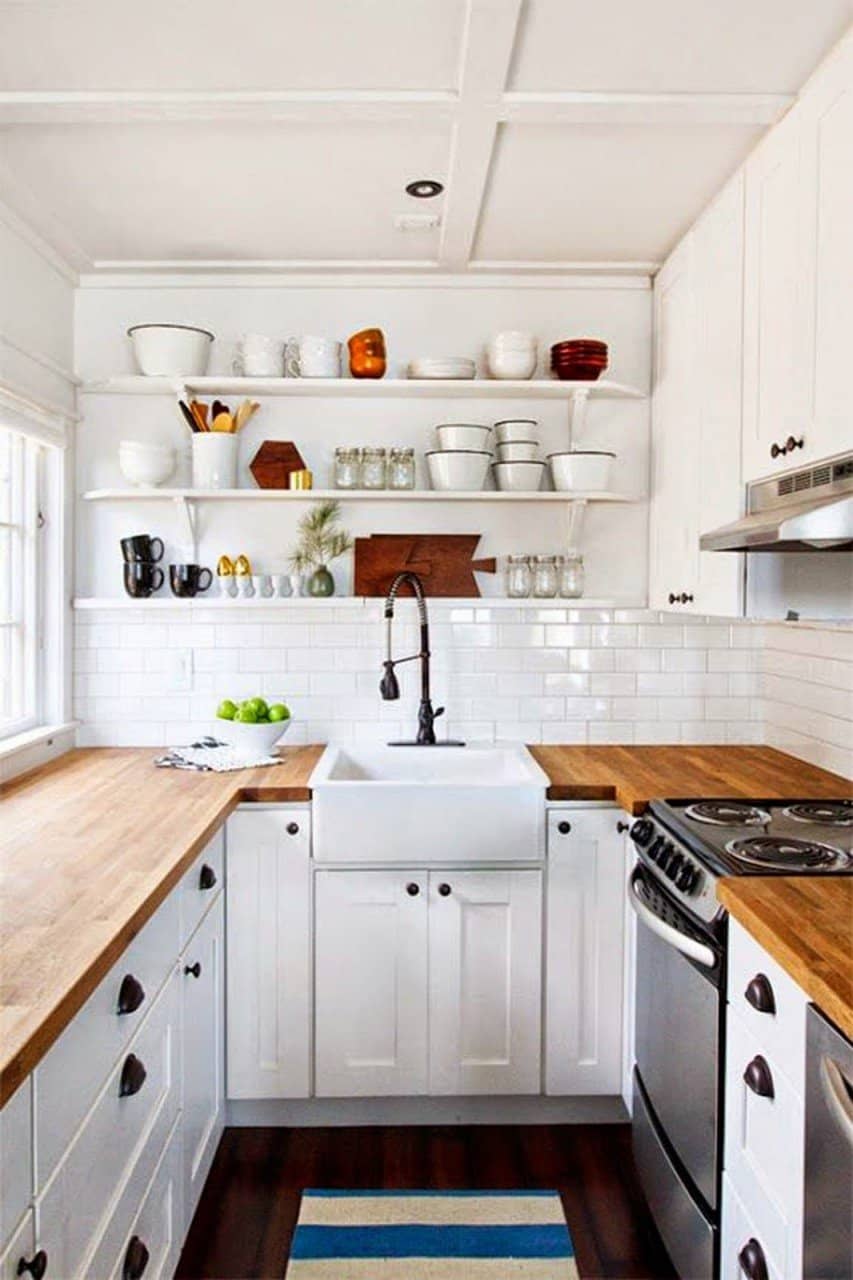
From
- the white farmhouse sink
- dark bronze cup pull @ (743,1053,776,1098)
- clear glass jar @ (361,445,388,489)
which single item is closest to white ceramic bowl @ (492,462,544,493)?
clear glass jar @ (361,445,388,489)

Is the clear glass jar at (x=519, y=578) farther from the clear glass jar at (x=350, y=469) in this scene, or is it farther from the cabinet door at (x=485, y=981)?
the cabinet door at (x=485, y=981)

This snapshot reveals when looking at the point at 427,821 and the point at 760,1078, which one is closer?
the point at 760,1078

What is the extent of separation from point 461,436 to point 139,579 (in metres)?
1.11

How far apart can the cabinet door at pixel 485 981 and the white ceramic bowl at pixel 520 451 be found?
1.27m

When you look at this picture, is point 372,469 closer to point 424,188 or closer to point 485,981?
point 424,188

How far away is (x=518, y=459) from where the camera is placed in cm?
288

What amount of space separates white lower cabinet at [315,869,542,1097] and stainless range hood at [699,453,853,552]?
3.43ft

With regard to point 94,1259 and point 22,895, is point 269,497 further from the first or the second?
point 94,1259

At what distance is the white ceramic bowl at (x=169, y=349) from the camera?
2.80 meters

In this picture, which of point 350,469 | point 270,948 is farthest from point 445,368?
point 270,948

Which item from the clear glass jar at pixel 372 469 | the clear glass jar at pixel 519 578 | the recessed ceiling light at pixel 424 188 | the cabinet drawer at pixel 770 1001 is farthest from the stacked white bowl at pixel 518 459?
the cabinet drawer at pixel 770 1001

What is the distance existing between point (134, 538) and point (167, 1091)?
1701 mm

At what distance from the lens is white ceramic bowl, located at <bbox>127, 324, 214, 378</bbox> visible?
9.18 ft

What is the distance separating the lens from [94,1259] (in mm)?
1299
